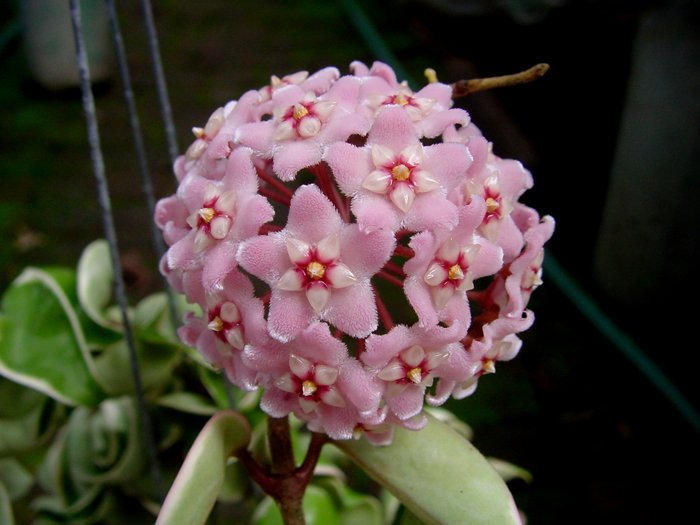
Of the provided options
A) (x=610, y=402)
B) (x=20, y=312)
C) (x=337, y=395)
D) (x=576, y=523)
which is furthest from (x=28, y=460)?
(x=610, y=402)

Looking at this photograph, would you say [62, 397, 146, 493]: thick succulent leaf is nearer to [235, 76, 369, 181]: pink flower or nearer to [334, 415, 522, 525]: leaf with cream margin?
[334, 415, 522, 525]: leaf with cream margin

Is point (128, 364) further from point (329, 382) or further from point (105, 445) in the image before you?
point (329, 382)

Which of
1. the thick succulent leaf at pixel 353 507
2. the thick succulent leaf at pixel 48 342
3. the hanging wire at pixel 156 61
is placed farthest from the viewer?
the thick succulent leaf at pixel 353 507

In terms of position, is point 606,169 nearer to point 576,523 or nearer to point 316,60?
point 576,523

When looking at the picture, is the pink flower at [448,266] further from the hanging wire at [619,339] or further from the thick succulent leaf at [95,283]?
the hanging wire at [619,339]

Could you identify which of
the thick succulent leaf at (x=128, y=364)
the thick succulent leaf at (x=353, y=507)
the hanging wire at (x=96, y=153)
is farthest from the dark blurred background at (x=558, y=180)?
the hanging wire at (x=96, y=153)

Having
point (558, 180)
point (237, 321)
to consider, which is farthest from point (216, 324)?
point (558, 180)
